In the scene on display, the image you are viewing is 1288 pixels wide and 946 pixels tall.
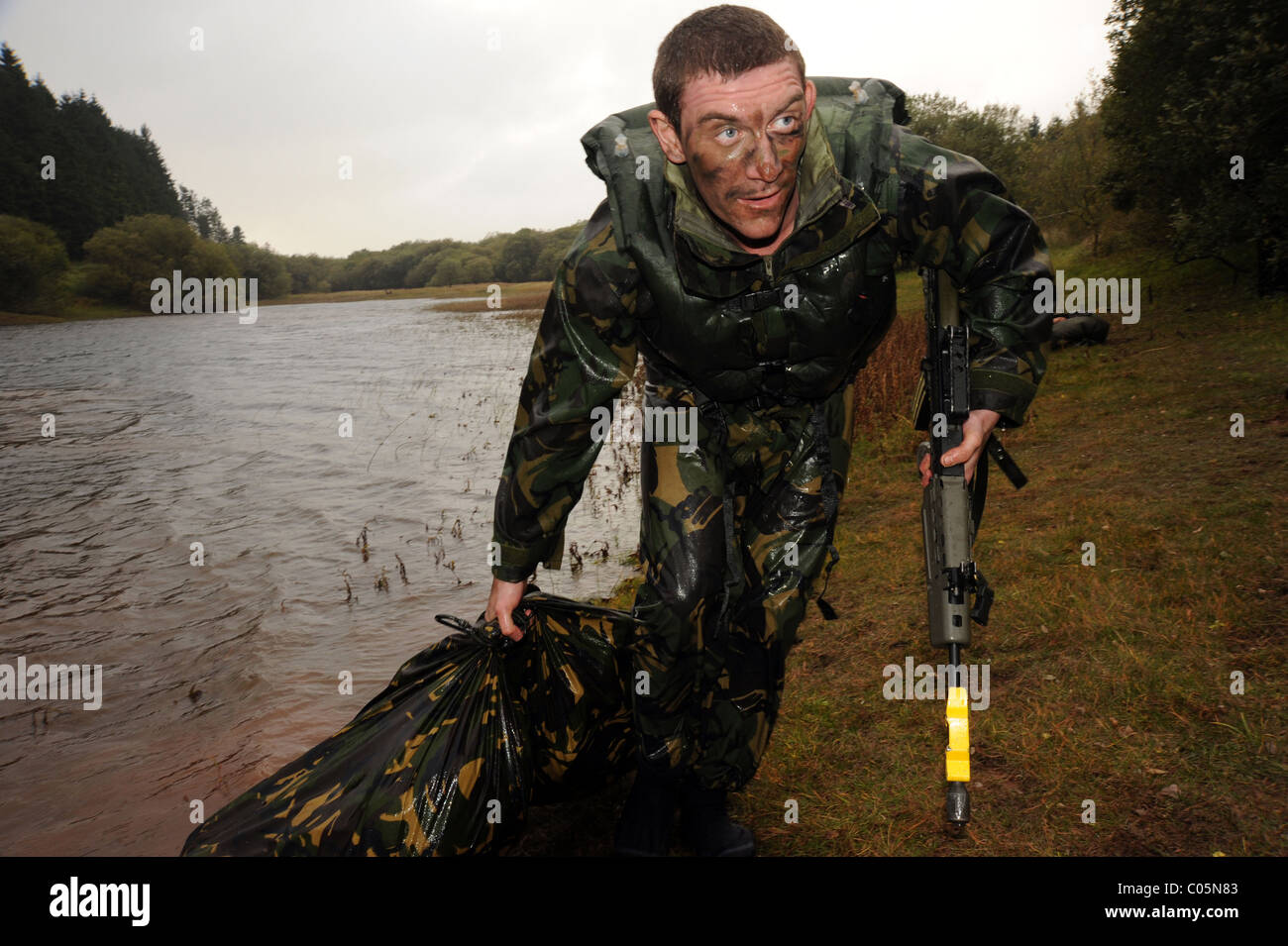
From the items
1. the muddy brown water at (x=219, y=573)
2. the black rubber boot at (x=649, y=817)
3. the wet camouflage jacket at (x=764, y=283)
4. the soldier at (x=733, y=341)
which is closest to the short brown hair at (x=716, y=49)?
the soldier at (x=733, y=341)

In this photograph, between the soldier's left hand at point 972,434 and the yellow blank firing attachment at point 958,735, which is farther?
the soldier's left hand at point 972,434

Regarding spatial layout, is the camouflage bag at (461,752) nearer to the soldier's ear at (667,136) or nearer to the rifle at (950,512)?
the rifle at (950,512)

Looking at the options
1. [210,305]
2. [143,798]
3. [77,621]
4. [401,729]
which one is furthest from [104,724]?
[210,305]

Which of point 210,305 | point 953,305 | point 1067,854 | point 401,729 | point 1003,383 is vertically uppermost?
point 210,305

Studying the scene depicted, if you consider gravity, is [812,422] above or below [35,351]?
below

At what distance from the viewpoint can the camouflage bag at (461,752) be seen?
2627 millimetres

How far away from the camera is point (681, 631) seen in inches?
117

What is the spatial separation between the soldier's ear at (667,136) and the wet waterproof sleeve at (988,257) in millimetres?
697

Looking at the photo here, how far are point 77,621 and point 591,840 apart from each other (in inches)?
184

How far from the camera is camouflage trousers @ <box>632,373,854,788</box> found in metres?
3.00

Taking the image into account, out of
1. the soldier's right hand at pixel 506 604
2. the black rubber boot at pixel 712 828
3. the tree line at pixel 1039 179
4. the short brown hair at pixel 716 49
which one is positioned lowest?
the black rubber boot at pixel 712 828

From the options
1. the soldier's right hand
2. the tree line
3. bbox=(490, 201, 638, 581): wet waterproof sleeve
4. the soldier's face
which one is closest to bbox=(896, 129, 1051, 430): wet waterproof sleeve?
the soldier's face

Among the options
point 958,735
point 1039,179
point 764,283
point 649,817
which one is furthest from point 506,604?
point 1039,179
